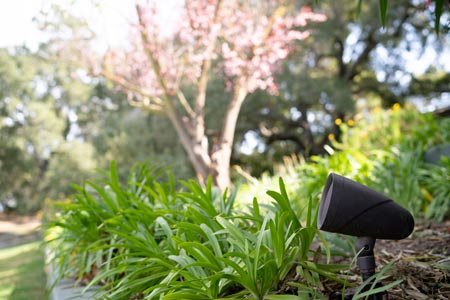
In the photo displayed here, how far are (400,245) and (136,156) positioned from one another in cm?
986

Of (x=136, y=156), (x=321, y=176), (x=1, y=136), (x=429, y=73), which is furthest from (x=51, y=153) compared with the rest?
(x=321, y=176)

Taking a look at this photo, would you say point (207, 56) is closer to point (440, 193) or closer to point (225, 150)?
point (225, 150)

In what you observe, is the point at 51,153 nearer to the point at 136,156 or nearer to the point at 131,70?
the point at 136,156

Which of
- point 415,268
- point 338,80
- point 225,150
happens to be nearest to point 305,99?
point 338,80

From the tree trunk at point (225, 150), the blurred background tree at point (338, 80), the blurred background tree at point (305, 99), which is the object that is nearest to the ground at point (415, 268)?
the tree trunk at point (225, 150)

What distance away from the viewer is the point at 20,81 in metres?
20.1

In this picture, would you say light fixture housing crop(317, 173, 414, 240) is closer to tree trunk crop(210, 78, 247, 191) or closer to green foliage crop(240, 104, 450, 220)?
green foliage crop(240, 104, 450, 220)

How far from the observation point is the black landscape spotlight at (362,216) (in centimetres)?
122

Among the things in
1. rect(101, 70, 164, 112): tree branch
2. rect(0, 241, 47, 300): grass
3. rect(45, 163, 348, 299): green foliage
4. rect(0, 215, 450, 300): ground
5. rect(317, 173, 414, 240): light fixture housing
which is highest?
rect(101, 70, 164, 112): tree branch

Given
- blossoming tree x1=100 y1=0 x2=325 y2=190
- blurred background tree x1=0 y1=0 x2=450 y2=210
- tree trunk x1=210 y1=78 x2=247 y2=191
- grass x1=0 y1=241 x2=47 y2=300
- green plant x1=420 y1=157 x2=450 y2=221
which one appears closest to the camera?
green plant x1=420 y1=157 x2=450 y2=221

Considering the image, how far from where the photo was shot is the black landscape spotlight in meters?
1.22

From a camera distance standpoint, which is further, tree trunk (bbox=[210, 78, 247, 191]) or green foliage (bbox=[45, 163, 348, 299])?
tree trunk (bbox=[210, 78, 247, 191])

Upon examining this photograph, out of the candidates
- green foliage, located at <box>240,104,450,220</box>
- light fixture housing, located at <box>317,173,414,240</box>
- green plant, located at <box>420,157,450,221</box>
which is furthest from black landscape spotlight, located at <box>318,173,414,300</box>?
green plant, located at <box>420,157,450,221</box>

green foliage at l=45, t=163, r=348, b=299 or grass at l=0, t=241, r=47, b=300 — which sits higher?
green foliage at l=45, t=163, r=348, b=299
